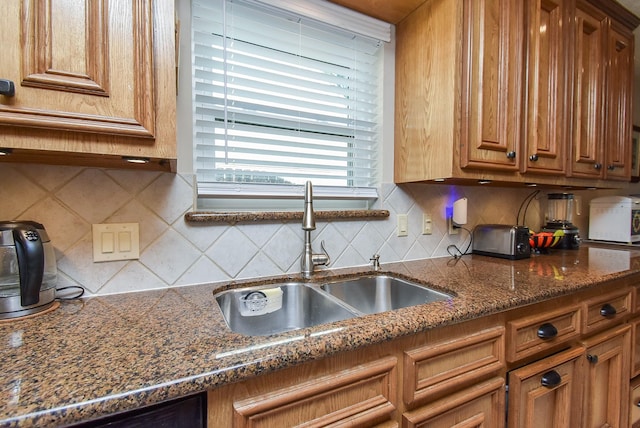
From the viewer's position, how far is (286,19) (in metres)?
1.23

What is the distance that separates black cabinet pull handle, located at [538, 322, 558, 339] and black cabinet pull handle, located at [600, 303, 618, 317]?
1.15 ft

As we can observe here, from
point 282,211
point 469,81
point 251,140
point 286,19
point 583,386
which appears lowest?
point 583,386

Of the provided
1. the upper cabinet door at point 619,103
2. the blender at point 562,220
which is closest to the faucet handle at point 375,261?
the blender at point 562,220

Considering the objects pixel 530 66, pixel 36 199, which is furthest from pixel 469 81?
pixel 36 199

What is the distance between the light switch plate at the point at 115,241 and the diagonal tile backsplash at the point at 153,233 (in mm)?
16

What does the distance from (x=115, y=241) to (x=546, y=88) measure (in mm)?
1832

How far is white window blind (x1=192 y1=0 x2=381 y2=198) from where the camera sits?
1.11 m

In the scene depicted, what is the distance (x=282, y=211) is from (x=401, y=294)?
566 mm

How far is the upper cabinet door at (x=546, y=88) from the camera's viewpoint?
1314 millimetres

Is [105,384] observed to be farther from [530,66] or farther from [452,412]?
[530,66]

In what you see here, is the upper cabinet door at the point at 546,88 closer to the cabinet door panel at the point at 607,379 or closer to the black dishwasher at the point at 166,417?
the cabinet door panel at the point at 607,379

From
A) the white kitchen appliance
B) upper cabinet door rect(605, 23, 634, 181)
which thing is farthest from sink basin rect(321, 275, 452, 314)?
the white kitchen appliance

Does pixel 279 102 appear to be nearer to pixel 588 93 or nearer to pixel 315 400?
pixel 315 400

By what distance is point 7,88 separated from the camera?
536 mm
